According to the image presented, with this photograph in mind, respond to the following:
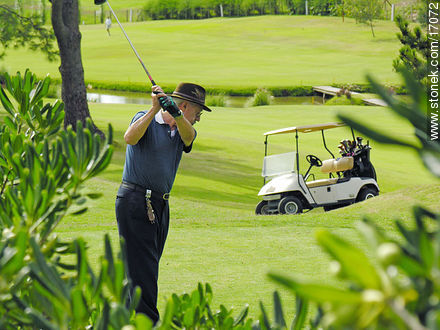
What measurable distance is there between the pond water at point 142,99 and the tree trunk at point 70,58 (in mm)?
22845

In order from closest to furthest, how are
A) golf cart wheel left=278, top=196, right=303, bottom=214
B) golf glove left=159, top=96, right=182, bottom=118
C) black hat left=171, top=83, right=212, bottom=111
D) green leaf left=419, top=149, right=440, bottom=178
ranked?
green leaf left=419, top=149, right=440, bottom=178
golf glove left=159, top=96, right=182, bottom=118
black hat left=171, top=83, right=212, bottom=111
golf cart wheel left=278, top=196, right=303, bottom=214

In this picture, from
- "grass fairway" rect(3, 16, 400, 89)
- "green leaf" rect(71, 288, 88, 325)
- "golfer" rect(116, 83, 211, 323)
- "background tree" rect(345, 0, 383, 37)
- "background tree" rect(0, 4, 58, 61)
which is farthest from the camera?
"background tree" rect(345, 0, 383, 37)

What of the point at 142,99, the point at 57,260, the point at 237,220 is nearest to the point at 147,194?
the point at 57,260

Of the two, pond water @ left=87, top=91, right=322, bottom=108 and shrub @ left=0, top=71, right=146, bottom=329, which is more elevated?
shrub @ left=0, top=71, right=146, bottom=329

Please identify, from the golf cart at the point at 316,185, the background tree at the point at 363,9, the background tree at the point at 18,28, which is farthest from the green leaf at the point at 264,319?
the background tree at the point at 363,9

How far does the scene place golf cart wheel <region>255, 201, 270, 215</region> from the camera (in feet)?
46.1

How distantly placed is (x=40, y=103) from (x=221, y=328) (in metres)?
0.93

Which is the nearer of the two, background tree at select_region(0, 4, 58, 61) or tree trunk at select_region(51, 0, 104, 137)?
tree trunk at select_region(51, 0, 104, 137)

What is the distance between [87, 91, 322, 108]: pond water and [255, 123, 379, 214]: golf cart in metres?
24.9

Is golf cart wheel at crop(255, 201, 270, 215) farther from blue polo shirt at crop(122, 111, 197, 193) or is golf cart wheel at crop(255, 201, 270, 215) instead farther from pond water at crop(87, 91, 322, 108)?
pond water at crop(87, 91, 322, 108)

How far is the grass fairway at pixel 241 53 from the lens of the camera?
5209 cm

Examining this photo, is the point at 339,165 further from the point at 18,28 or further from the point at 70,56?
the point at 18,28

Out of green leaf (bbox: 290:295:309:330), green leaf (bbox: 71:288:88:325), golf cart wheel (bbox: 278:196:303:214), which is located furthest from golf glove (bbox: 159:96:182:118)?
golf cart wheel (bbox: 278:196:303:214)

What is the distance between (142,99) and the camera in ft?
141
